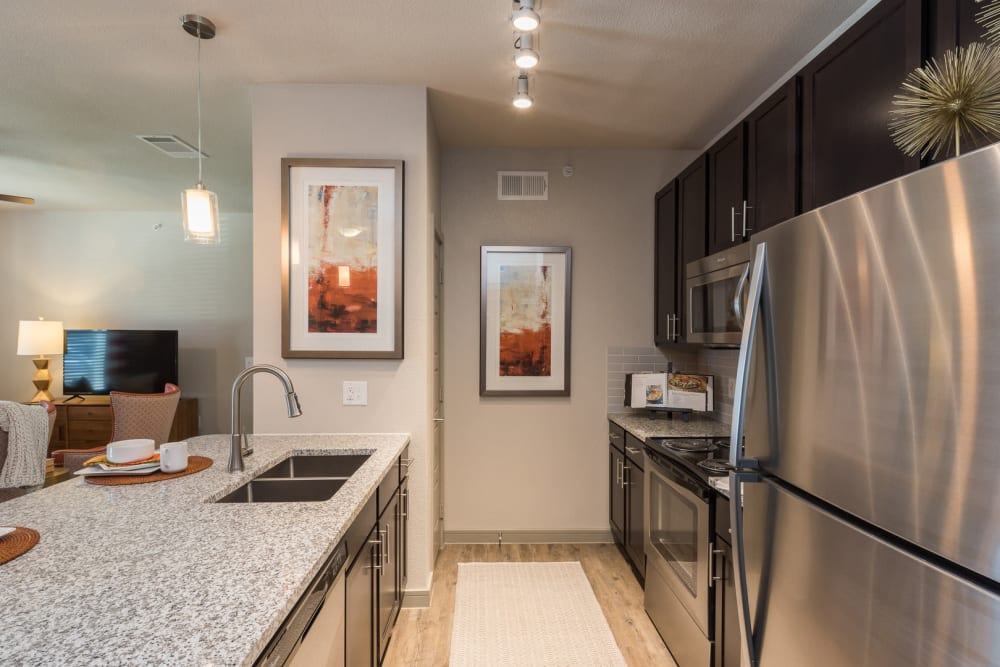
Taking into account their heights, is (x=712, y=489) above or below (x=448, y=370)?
below

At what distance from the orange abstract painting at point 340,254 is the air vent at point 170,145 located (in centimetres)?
147

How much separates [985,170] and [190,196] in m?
2.18

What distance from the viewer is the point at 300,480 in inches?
80.2

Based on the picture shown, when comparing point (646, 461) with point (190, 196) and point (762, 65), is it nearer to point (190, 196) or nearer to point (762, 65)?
point (762, 65)

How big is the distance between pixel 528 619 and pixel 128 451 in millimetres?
1884

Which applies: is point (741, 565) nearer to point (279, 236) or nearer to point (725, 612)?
point (725, 612)

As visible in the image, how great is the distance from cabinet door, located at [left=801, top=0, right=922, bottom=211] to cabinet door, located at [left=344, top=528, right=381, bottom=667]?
1.88 m

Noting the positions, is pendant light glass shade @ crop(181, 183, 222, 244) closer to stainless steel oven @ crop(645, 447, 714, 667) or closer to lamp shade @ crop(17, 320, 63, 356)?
stainless steel oven @ crop(645, 447, 714, 667)

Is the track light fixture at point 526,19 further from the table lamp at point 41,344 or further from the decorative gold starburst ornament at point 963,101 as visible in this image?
the table lamp at point 41,344

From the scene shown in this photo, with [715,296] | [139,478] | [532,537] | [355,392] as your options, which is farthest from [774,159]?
[532,537]

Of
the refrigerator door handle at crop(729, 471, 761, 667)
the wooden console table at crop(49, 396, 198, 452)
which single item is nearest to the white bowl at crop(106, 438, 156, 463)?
the refrigerator door handle at crop(729, 471, 761, 667)

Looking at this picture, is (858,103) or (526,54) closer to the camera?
(858,103)

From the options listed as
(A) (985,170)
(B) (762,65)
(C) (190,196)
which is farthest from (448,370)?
(A) (985,170)

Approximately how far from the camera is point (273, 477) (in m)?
2.16
